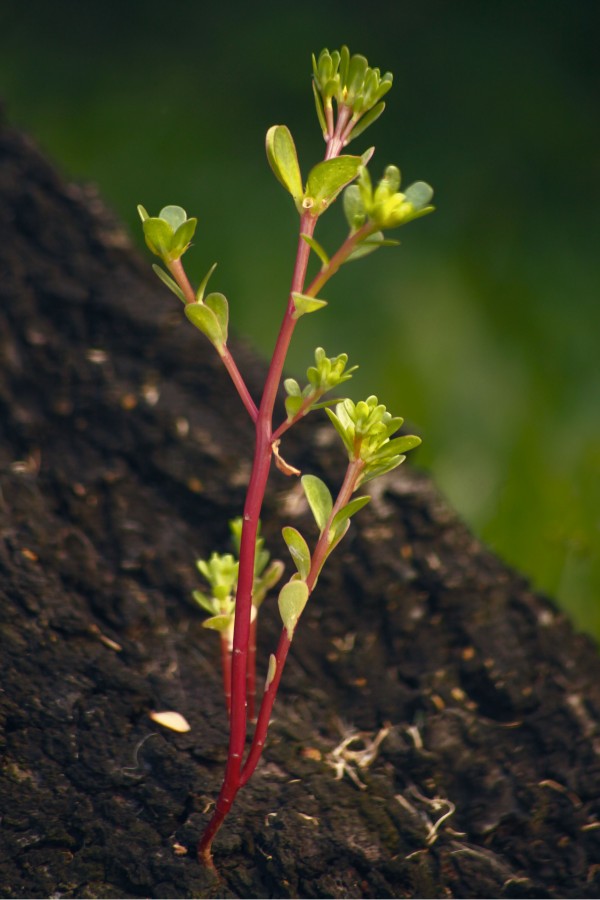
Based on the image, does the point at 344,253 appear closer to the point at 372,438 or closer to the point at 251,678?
the point at 372,438

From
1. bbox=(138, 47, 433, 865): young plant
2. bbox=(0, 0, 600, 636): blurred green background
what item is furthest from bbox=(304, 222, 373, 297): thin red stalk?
bbox=(0, 0, 600, 636): blurred green background

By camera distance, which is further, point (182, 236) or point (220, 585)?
point (220, 585)

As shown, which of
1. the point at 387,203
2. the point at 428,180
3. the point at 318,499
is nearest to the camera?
the point at 387,203

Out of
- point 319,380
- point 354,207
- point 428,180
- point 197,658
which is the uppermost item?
point 428,180

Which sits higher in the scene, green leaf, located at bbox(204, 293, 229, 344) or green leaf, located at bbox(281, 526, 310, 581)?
green leaf, located at bbox(204, 293, 229, 344)

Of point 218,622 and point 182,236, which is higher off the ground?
point 182,236

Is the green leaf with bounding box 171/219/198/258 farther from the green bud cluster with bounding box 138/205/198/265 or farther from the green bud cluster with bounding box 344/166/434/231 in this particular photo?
the green bud cluster with bounding box 344/166/434/231

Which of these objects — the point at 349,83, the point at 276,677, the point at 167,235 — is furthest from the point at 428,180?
the point at 276,677
